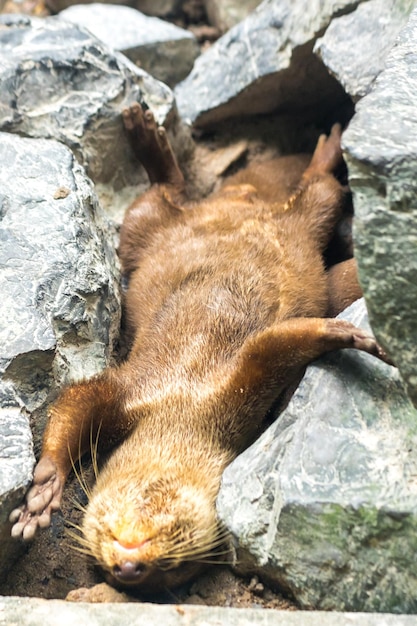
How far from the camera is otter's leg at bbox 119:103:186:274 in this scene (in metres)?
4.02

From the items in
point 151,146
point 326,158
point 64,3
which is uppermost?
point 64,3

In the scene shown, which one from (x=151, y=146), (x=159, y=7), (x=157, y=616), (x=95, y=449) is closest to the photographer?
(x=157, y=616)

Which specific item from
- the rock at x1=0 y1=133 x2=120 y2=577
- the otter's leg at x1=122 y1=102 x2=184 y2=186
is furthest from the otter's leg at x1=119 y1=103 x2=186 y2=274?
the rock at x1=0 y1=133 x2=120 y2=577

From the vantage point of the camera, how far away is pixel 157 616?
2.34 metres

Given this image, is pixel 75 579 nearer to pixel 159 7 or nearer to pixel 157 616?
pixel 157 616

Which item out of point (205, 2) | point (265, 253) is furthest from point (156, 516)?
point (205, 2)

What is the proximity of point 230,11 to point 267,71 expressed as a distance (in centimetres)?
188

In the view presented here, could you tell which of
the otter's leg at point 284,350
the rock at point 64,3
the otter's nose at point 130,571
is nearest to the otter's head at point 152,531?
the otter's nose at point 130,571

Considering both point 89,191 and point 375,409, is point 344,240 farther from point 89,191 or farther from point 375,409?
point 375,409

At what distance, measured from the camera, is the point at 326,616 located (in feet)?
7.58

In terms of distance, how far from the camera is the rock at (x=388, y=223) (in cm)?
211

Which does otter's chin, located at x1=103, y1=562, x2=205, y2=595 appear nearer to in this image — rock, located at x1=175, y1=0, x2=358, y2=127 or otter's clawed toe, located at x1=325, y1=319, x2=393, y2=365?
otter's clawed toe, located at x1=325, y1=319, x2=393, y2=365

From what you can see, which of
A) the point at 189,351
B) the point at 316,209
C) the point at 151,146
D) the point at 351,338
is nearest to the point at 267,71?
the point at 151,146

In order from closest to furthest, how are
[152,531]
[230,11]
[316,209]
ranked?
[152,531] → [316,209] → [230,11]
